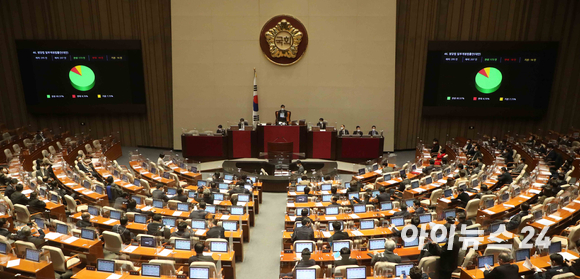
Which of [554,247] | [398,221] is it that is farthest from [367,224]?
[554,247]

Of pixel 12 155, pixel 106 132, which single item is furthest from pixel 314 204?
pixel 106 132

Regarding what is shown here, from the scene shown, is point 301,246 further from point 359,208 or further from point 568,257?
point 568,257

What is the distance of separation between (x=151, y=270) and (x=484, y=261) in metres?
5.62

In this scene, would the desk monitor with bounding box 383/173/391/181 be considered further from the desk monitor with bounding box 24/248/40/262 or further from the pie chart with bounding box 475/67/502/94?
the desk monitor with bounding box 24/248/40/262

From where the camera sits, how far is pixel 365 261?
7.68 metres

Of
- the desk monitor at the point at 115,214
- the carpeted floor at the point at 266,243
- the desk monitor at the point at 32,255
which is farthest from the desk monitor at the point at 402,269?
the desk monitor at the point at 115,214

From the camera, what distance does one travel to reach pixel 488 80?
19156 mm

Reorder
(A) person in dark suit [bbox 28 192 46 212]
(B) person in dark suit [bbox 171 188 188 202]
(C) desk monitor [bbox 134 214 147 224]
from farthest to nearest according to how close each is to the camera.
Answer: (B) person in dark suit [bbox 171 188 188 202] < (A) person in dark suit [bbox 28 192 46 212] < (C) desk monitor [bbox 134 214 147 224]

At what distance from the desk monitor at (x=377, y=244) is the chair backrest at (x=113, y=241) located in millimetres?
4928

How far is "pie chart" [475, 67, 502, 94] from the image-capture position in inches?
750

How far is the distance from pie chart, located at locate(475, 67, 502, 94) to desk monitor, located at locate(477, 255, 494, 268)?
1430 cm

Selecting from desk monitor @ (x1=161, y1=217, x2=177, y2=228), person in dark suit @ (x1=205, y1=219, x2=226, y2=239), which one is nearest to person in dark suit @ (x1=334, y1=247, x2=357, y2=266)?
person in dark suit @ (x1=205, y1=219, x2=226, y2=239)

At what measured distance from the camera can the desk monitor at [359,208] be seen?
10266 millimetres

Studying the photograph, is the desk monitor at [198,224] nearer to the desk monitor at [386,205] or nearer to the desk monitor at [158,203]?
the desk monitor at [158,203]
